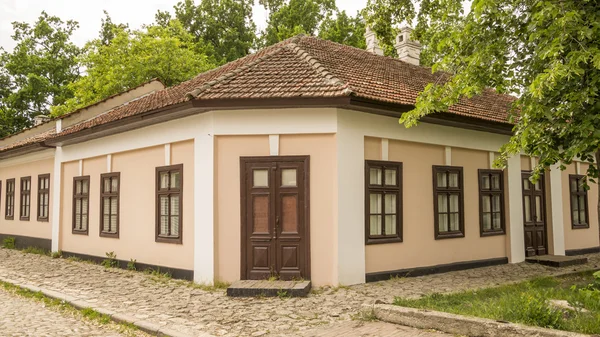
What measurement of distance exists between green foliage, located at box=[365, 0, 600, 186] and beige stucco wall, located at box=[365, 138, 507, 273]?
6.66 ft

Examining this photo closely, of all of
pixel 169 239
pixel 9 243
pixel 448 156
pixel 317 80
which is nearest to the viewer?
pixel 317 80

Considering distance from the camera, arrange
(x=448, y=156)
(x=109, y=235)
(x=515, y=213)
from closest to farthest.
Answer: (x=448, y=156) < (x=109, y=235) < (x=515, y=213)

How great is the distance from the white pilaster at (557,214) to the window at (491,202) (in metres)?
2.14

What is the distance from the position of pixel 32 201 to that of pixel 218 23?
2128cm

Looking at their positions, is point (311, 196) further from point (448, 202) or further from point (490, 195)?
point (490, 195)

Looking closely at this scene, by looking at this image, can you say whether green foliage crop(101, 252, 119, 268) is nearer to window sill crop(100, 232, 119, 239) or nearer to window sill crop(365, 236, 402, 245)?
window sill crop(100, 232, 119, 239)

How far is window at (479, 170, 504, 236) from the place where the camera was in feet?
38.4

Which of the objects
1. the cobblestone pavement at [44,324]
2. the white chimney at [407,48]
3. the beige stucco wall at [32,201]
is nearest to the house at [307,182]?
the beige stucco wall at [32,201]

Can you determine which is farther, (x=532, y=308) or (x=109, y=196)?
(x=109, y=196)

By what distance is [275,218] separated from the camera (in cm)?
894

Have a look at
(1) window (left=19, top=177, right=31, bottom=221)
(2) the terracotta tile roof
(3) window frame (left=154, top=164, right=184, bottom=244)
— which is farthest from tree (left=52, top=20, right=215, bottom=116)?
(3) window frame (left=154, top=164, right=184, bottom=244)

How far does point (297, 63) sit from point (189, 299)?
5.26 metres

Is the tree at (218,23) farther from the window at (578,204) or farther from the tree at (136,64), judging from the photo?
the window at (578,204)

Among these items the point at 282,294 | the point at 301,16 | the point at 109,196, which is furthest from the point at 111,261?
the point at 301,16
